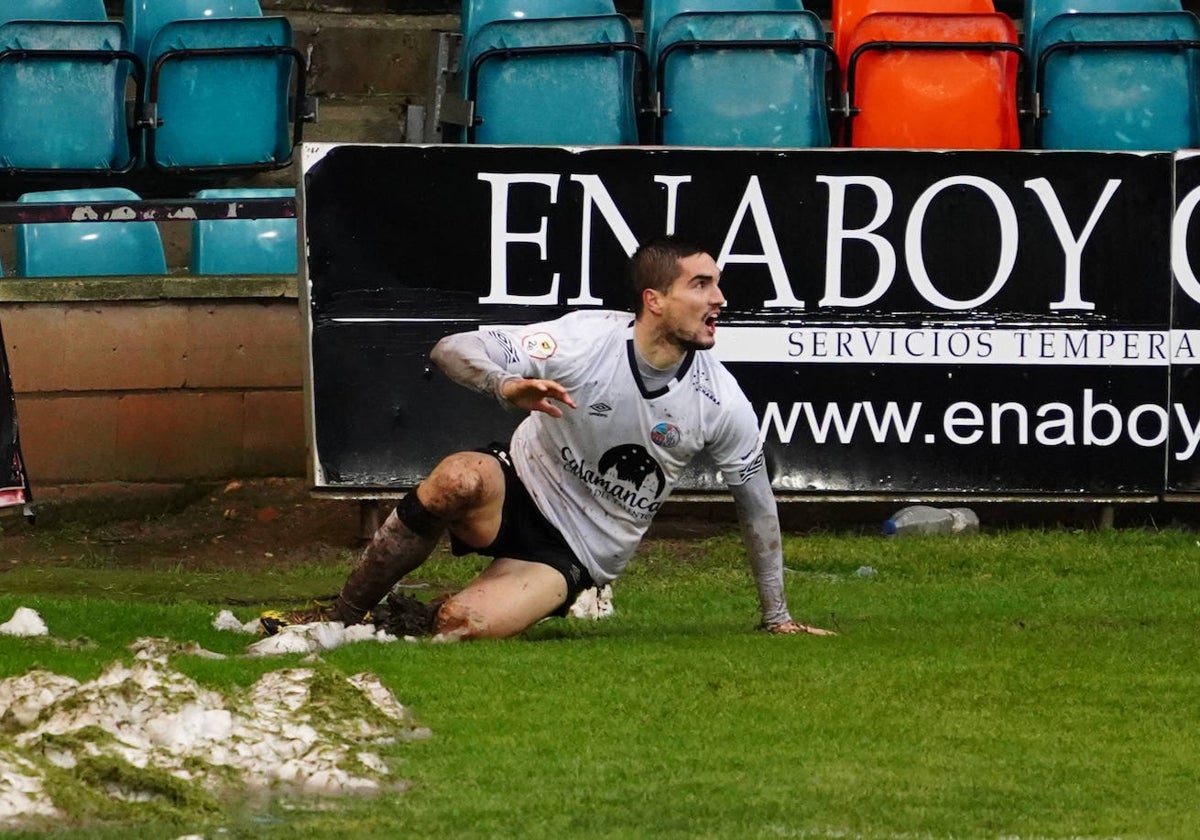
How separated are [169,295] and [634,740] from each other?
689 centimetres

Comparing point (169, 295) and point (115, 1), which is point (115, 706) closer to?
point (169, 295)

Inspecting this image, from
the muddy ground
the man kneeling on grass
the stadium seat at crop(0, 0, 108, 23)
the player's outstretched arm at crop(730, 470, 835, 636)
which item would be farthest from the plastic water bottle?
the stadium seat at crop(0, 0, 108, 23)

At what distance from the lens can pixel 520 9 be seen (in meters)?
13.8

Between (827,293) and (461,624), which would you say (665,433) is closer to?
(461,624)

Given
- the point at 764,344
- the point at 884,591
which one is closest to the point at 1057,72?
the point at 764,344

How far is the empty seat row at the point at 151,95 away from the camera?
12922mm

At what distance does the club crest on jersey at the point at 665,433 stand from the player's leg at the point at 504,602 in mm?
611

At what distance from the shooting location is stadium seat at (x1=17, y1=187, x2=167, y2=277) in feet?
41.0

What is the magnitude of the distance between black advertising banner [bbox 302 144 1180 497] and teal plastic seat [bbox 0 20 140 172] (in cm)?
251

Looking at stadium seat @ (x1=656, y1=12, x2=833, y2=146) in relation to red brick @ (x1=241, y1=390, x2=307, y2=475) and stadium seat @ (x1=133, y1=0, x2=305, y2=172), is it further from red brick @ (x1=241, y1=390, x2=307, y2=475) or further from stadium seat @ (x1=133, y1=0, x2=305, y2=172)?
red brick @ (x1=241, y1=390, x2=307, y2=475)

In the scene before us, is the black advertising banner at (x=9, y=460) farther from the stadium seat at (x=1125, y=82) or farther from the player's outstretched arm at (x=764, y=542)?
the stadium seat at (x=1125, y=82)

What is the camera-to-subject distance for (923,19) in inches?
494

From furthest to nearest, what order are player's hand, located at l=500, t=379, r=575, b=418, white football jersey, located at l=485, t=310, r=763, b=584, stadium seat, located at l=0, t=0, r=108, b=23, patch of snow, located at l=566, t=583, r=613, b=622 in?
stadium seat, located at l=0, t=0, r=108, b=23
patch of snow, located at l=566, t=583, r=613, b=622
white football jersey, located at l=485, t=310, r=763, b=584
player's hand, located at l=500, t=379, r=575, b=418

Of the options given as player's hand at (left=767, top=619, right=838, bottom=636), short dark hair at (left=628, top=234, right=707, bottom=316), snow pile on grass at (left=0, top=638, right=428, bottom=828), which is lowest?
player's hand at (left=767, top=619, right=838, bottom=636)
